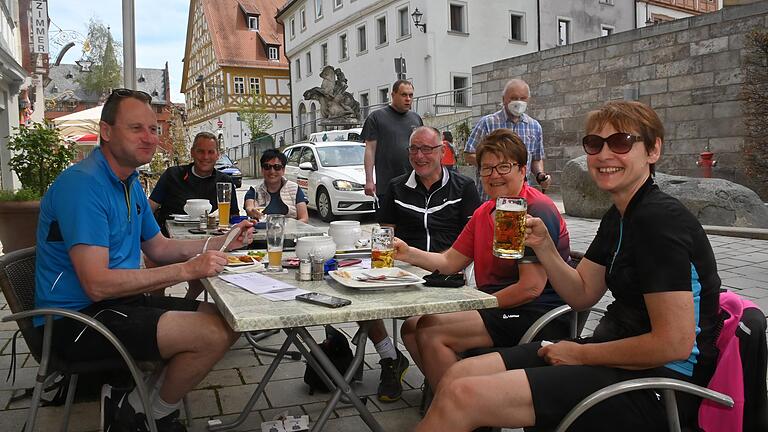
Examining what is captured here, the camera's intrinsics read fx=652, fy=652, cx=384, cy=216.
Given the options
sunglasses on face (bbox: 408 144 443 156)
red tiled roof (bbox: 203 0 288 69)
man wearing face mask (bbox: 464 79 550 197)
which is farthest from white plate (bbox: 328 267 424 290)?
red tiled roof (bbox: 203 0 288 69)

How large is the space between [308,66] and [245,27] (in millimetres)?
13400

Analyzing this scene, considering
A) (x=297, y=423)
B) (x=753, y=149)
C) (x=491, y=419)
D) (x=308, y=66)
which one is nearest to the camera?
(x=491, y=419)

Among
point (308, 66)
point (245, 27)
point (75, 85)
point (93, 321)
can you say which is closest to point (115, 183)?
point (93, 321)

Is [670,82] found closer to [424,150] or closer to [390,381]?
[424,150]

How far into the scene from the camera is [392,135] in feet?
19.1

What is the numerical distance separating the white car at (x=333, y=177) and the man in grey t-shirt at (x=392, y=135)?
5.47 meters

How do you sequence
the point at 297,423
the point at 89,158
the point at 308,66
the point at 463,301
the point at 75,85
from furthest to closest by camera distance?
the point at 75,85 < the point at 308,66 < the point at 297,423 < the point at 89,158 < the point at 463,301

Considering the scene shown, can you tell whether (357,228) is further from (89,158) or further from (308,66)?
(308,66)

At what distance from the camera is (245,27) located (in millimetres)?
51938

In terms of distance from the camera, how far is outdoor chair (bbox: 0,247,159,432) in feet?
7.45

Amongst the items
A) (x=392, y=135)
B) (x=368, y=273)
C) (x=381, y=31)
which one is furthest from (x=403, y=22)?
(x=368, y=273)

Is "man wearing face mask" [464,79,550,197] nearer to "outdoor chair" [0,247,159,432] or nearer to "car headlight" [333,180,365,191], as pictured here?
"outdoor chair" [0,247,159,432]

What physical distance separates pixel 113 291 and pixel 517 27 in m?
30.2

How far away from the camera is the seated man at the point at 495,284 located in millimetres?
2535
